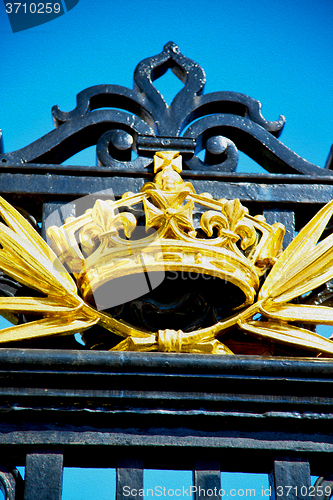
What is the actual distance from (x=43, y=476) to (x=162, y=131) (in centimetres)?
105

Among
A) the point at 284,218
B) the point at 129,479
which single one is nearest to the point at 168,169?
the point at 284,218

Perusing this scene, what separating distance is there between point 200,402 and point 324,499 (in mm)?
348

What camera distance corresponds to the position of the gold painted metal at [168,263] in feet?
6.12

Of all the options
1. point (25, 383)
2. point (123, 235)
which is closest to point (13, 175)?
point (123, 235)

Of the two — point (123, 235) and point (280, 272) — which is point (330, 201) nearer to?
point (280, 272)

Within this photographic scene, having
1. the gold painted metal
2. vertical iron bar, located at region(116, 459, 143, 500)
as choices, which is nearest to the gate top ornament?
the gold painted metal

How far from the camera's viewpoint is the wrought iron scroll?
223 centimetres

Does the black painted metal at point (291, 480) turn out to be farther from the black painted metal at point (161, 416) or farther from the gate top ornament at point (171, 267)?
the gate top ornament at point (171, 267)

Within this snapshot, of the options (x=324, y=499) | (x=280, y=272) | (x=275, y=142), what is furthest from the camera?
(x=275, y=142)

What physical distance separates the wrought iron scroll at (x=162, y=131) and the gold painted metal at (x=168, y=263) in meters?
0.23

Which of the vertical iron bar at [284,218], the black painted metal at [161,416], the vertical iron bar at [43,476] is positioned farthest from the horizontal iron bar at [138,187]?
the vertical iron bar at [43,476]

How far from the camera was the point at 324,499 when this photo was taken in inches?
67.6

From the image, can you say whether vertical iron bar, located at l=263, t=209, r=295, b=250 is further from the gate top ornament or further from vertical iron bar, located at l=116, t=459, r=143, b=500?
vertical iron bar, located at l=116, t=459, r=143, b=500

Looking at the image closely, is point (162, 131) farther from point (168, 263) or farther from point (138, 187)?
point (168, 263)
